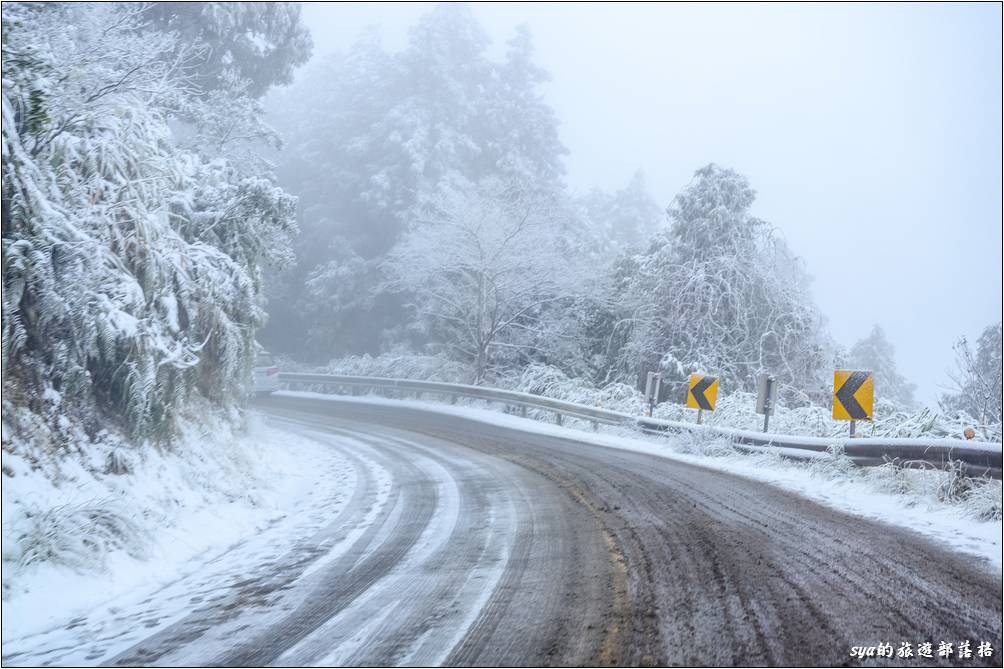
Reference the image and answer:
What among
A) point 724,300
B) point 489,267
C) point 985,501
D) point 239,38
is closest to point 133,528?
point 985,501

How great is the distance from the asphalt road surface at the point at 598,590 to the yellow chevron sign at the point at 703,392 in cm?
601

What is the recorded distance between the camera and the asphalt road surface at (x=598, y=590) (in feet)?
9.76

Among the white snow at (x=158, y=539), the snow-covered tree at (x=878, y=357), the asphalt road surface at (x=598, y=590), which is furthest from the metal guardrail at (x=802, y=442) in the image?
the snow-covered tree at (x=878, y=357)

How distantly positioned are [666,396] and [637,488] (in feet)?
43.8

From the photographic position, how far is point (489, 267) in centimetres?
2434

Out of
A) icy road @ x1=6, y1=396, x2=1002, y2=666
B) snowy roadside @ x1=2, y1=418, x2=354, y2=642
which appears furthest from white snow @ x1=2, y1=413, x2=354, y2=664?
icy road @ x1=6, y1=396, x2=1002, y2=666

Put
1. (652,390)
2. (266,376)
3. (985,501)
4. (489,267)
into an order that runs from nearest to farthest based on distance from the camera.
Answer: (985,501) → (652,390) → (489,267) → (266,376)

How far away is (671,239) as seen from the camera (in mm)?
21875

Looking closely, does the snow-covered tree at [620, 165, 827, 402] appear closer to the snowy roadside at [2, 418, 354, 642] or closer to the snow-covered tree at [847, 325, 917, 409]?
the snowy roadside at [2, 418, 354, 642]

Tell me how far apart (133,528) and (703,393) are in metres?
10.8

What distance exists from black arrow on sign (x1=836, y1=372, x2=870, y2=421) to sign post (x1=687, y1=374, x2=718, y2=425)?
3.75 meters

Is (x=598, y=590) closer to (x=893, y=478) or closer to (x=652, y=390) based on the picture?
(x=893, y=478)

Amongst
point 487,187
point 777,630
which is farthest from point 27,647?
point 487,187

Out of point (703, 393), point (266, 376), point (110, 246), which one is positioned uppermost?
point (110, 246)
